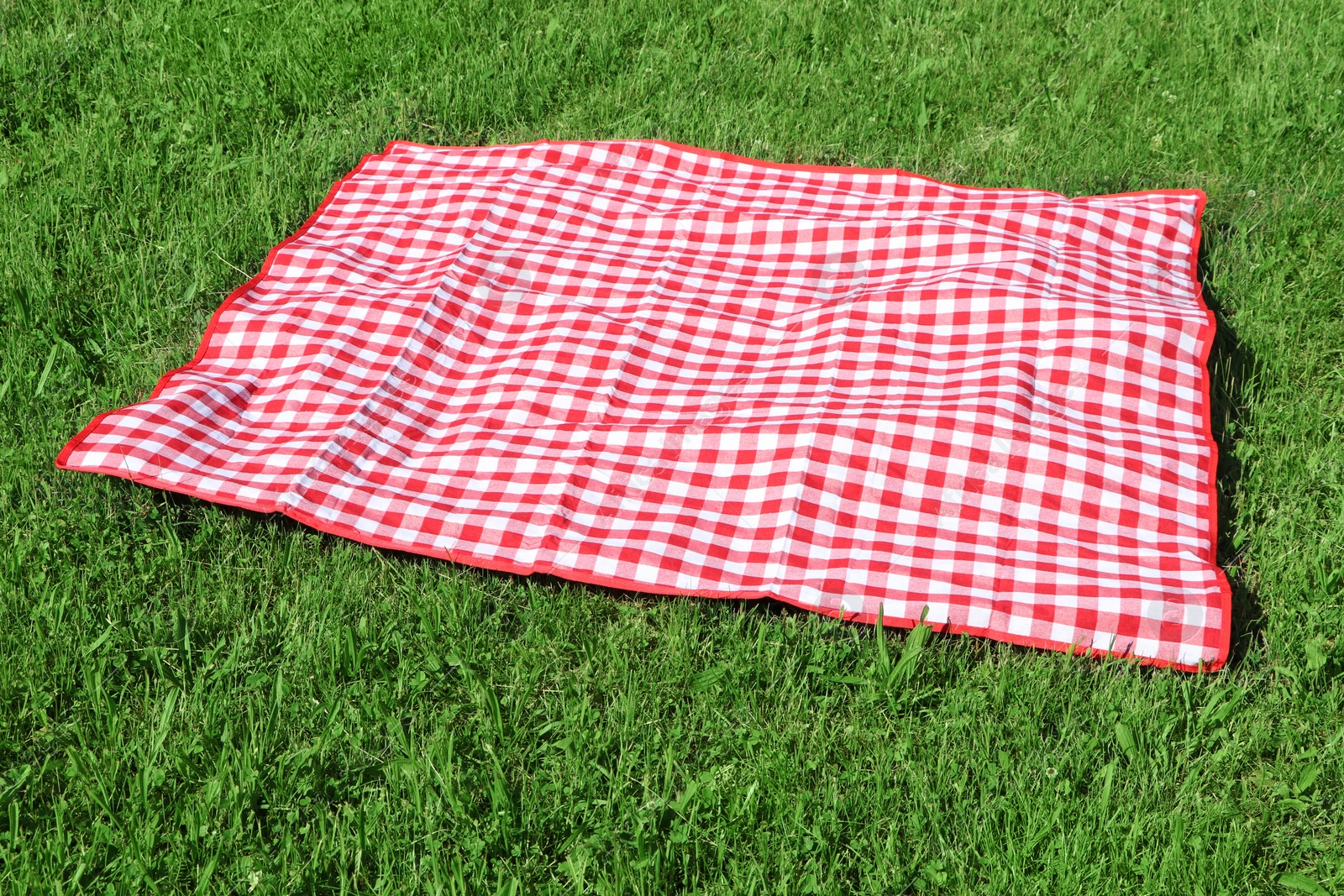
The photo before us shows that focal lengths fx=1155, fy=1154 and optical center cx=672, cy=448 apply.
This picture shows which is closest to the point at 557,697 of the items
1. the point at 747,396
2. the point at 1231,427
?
the point at 747,396

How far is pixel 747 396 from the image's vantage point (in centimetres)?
331

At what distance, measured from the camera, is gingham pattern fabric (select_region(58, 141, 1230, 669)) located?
2.76m

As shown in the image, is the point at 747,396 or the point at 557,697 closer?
the point at 557,697

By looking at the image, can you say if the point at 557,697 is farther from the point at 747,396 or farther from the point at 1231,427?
the point at 1231,427

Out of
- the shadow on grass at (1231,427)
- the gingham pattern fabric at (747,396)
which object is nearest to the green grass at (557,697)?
the shadow on grass at (1231,427)

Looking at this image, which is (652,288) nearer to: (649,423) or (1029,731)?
(649,423)

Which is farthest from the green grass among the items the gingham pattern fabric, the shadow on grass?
the gingham pattern fabric

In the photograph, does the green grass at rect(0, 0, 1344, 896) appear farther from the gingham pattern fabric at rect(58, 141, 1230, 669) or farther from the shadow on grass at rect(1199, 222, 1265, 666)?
the gingham pattern fabric at rect(58, 141, 1230, 669)

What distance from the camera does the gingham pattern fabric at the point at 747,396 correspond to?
Answer: 9.05ft

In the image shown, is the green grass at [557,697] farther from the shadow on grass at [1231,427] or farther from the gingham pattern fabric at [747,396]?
the gingham pattern fabric at [747,396]

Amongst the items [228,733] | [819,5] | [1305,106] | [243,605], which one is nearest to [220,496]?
[243,605]

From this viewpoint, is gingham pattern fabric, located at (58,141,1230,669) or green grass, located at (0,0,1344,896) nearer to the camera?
green grass, located at (0,0,1344,896)

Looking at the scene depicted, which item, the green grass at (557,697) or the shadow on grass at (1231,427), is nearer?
the green grass at (557,697)

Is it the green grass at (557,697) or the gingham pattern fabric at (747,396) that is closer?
the green grass at (557,697)
